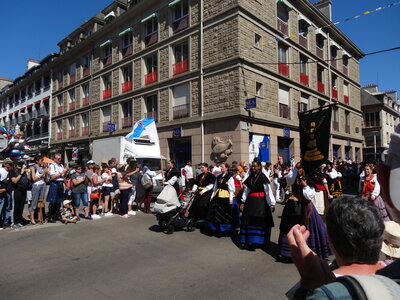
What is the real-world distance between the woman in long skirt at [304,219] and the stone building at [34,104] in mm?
34761

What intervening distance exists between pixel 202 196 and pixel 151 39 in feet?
57.3

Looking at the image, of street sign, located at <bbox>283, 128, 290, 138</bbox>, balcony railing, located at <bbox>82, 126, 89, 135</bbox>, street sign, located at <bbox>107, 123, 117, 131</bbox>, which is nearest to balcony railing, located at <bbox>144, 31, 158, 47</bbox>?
street sign, located at <bbox>107, 123, 117, 131</bbox>

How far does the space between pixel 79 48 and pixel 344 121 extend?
26547 mm

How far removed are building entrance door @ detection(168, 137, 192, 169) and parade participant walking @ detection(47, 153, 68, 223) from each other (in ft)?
37.7

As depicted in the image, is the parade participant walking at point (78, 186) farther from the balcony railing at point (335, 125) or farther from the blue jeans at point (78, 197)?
the balcony railing at point (335, 125)

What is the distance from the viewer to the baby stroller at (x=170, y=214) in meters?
7.40

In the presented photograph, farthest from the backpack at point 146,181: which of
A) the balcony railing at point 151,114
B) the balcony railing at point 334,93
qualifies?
the balcony railing at point 334,93

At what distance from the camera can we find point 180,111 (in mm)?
20031

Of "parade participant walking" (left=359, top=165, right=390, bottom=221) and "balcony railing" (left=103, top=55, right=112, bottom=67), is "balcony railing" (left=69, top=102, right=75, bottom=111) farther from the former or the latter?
"parade participant walking" (left=359, top=165, right=390, bottom=221)

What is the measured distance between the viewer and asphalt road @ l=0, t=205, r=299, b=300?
4.05 m

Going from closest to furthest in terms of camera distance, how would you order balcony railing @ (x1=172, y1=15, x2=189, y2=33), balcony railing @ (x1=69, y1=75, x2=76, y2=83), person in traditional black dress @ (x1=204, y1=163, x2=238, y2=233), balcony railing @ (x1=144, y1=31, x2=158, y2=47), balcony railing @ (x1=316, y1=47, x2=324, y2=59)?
person in traditional black dress @ (x1=204, y1=163, x2=238, y2=233) → balcony railing @ (x1=172, y1=15, x2=189, y2=33) → balcony railing @ (x1=144, y1=31, x2=158, y2=47) → balcony railing @ (x1=316, y1=47, x2=324, y2=59) → balcony railing @ (x1=69, y1=75, x2=76, y2=83)

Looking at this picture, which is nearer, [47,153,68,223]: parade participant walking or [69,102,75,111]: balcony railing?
[47,153,68,223]: parade participant walking

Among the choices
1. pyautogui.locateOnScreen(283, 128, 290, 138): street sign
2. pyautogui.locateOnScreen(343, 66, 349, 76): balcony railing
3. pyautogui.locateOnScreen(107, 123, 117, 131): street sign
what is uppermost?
pyautogui.locateOnScreen(343, 66, 349, 76): balcony railing

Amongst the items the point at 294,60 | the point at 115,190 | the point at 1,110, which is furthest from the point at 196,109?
the point at 1,110
